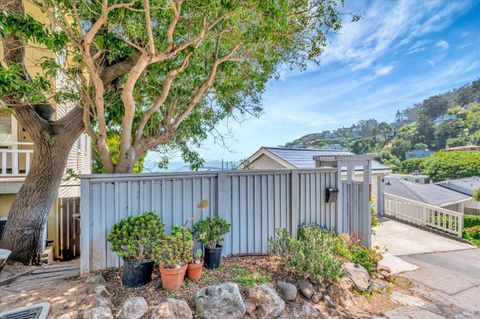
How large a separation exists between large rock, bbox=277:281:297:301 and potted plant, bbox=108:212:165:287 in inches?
71.9

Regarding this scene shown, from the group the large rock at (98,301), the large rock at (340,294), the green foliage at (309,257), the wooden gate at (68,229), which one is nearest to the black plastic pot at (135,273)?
the large rock at (98,301)

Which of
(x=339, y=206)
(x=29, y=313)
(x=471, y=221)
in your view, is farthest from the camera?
(x=471, y=221)

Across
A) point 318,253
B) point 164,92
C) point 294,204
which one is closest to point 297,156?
point 294,204

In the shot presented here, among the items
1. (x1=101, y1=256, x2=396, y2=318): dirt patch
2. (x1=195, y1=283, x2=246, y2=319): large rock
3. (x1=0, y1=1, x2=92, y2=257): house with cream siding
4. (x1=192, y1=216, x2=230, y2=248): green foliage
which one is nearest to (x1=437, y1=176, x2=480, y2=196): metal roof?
(x1=101, y1=256, x2=396, y2=318): dirt patch

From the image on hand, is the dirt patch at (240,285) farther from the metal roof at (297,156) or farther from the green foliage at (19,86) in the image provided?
the metal roof at (297,156)

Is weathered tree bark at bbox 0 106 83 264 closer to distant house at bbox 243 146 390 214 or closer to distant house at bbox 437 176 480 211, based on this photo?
distant house at bbox 243 146 390 214

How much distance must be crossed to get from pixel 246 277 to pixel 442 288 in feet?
12.9

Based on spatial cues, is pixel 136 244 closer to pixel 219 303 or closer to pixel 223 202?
pixel 219 303

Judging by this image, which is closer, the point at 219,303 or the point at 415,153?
the point at 219,303

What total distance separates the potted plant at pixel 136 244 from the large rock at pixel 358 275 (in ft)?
10.7

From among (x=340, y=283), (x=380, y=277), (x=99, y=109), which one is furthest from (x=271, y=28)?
(x=380, y=277)

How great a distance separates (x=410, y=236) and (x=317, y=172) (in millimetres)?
5949

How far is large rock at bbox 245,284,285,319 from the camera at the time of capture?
303cm

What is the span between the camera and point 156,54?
412cm
